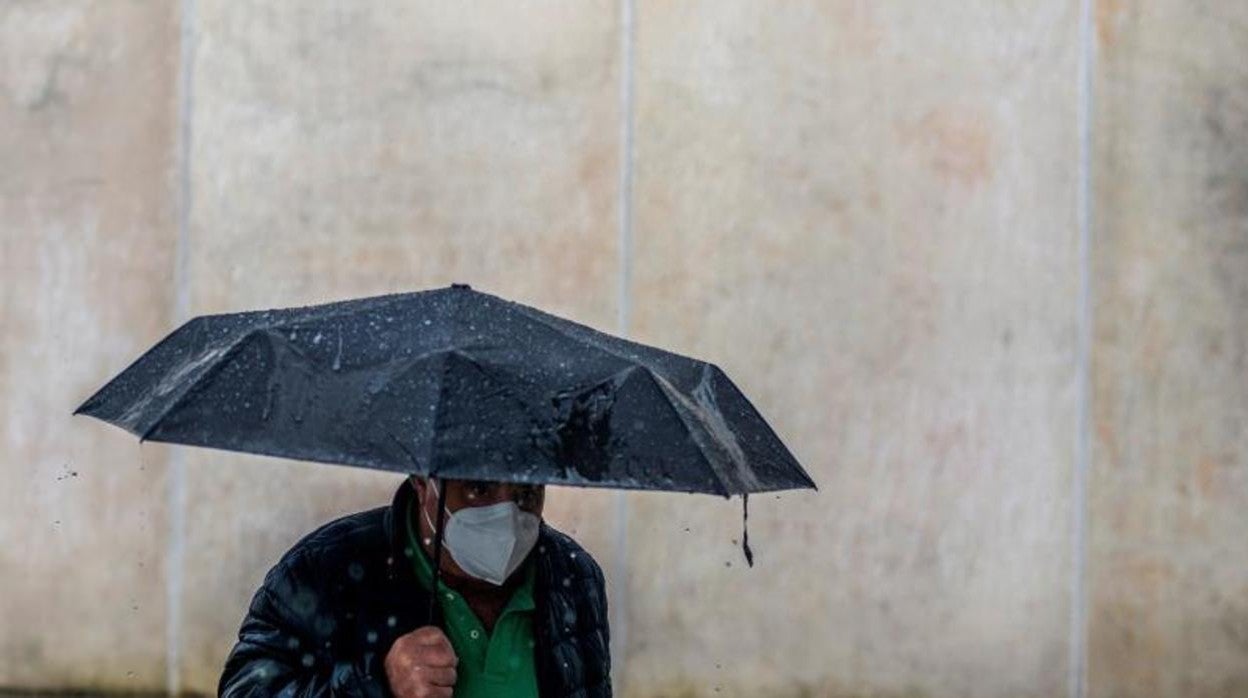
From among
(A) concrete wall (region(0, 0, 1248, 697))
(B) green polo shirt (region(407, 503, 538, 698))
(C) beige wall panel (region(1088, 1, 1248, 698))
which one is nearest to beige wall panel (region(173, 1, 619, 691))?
(A) concrete wall (region(0, 0, 1248, 697))

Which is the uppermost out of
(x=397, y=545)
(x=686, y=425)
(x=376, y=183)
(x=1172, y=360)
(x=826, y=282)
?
(x=376, y=183)

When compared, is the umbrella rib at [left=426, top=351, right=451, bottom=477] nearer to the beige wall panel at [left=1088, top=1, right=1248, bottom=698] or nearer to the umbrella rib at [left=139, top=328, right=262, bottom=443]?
the umbrella rib at [left=139, top=328, right=262, bottom=443]

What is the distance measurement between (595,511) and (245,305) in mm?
1306

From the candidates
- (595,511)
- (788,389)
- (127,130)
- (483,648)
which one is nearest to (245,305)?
(127,130)

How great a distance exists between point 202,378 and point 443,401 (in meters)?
0.42

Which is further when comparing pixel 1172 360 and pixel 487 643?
pixel 1172 360

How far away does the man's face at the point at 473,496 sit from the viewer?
3.69 meters

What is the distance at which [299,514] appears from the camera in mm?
6766

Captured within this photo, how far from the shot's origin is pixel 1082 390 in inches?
266

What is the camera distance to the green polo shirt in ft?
12.5

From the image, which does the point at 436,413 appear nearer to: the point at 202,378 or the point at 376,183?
the point at 202,378

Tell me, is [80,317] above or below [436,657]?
above

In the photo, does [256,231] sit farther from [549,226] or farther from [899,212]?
[899,212]

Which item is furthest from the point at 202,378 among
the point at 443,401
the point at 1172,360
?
the point at 1172,360
